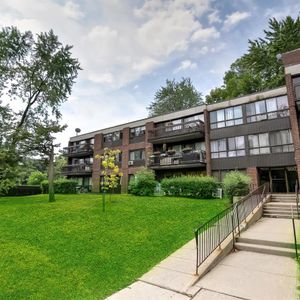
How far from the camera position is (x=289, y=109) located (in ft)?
58.1

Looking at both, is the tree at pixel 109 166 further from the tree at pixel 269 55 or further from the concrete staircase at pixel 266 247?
the tree at pixel 269 55

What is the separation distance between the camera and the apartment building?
18.0 metres

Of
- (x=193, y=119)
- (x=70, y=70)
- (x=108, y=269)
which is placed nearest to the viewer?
(x=108, y=269)

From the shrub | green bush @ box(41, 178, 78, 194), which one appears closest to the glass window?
green bush @ box(41, 178, 78, 194)

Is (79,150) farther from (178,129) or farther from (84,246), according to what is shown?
(84,246)

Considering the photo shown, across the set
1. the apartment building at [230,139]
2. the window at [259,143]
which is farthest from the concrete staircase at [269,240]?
the window at [259,143]

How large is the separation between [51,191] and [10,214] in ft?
17.7

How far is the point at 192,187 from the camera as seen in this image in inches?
680

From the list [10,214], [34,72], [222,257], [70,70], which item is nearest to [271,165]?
[222,257]

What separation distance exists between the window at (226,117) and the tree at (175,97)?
21.7 m

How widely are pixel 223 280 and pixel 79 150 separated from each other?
31980 mm

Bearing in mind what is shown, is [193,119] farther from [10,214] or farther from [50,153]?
[10,214]

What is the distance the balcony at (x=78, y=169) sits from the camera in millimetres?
33219

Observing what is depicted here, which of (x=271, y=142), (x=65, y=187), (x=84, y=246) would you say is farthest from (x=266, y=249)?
(x=65, y=187)
